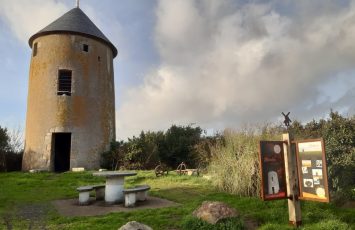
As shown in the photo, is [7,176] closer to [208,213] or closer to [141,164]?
[141,164]

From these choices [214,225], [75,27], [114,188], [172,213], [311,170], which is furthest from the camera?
[75,27]

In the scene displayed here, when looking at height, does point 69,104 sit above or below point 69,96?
below

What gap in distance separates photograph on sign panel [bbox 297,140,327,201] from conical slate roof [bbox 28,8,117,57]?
48.5 feet

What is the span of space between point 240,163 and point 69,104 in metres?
11.3

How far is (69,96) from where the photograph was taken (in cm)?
1745

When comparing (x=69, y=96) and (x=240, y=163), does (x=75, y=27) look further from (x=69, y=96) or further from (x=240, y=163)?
(x=240, y=163)

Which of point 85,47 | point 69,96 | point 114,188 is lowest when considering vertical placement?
point 114,188

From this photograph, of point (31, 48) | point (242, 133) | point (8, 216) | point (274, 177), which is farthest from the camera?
point (31, 48)

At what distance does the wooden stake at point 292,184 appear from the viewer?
6.00 meters

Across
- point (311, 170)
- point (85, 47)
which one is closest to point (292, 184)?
point (311, 170)

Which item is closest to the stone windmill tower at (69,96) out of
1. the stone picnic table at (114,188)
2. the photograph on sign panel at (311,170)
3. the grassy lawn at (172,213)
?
the grassy lawn at (172,213)

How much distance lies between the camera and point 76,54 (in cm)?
1802

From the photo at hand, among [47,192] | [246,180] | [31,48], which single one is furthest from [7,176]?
[246,180]

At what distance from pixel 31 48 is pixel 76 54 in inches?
140
